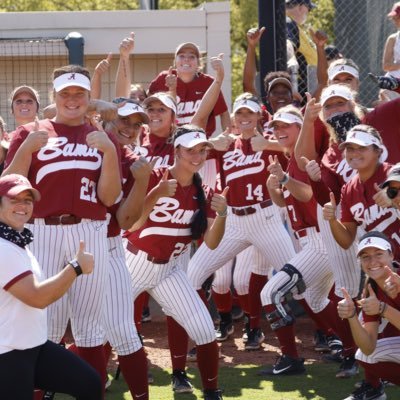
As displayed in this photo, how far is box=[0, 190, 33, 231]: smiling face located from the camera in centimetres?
509

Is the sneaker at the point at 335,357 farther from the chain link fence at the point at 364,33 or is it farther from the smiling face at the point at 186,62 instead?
the chain link fence at the point at 364,33

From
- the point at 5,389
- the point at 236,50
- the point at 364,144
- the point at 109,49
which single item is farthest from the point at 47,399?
the point at 236,50

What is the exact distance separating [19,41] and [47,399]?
5.70 metres

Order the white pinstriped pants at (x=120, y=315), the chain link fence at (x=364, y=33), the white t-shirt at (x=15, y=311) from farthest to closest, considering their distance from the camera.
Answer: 1. the chain link fence at (x=364, y=33)
2. the white pinstriped pants at (x=120, y=315)
3. the white t-shirt at (x=15, y=311)

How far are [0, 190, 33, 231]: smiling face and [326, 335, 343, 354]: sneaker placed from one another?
339cm

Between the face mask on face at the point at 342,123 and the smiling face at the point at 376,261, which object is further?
the face mask on face at the point at 342,123

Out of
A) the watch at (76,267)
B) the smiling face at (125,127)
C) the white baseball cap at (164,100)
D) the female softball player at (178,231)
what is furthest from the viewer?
the white baseball cap at (164,100)

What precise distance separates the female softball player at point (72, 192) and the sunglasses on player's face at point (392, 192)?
1604 millimetres

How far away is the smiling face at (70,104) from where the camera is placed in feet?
19.5

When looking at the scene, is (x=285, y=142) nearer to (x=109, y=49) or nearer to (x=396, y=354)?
(x=396, y=354)

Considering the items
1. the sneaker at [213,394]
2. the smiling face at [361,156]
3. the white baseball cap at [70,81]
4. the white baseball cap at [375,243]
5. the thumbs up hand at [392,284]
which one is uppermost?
the white baseball cap at [70,81]

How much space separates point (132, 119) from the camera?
6664 millimetres

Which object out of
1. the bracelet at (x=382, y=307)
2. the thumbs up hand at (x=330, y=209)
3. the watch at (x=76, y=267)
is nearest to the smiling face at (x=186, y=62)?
the thumbs up hand at (x=330, y=209)

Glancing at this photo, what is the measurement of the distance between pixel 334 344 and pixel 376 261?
202 centimetres
